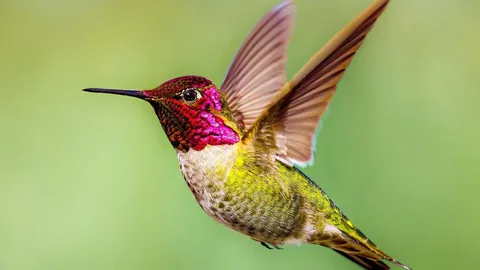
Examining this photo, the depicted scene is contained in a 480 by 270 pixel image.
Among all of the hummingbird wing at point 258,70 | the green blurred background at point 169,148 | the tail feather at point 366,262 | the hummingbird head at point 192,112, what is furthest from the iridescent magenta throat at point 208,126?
the green blurred background at point 169,148

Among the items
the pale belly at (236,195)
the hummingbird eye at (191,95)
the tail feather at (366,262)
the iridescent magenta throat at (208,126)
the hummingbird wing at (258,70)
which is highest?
the hummingbird wing at (258,70)

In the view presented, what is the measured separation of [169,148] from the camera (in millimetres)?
1194

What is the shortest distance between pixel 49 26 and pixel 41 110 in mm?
254

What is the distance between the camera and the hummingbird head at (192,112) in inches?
25.5

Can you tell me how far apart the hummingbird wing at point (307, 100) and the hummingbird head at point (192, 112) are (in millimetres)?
41

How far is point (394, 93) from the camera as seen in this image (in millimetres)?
1485

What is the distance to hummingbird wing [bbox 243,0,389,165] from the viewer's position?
59 cm

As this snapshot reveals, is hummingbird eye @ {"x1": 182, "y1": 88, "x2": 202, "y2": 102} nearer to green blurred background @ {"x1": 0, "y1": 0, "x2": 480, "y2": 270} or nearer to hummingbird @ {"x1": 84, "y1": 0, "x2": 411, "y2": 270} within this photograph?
hummingbird @ {"x1": 84, "y1": 0, "x2": 411, "y2": 270}

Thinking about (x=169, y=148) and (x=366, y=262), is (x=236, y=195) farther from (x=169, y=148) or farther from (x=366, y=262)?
(x=169, y=148)

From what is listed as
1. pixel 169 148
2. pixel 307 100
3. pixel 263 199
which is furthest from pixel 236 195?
pixel 169 148

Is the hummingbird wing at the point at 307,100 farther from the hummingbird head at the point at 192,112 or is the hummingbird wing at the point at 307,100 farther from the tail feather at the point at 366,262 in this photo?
the tail feather at the point at 366,262

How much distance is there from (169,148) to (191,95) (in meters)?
0.54

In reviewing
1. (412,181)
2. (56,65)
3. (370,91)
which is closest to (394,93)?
(370,91)

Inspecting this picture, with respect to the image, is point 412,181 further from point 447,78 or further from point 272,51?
point 272,51
